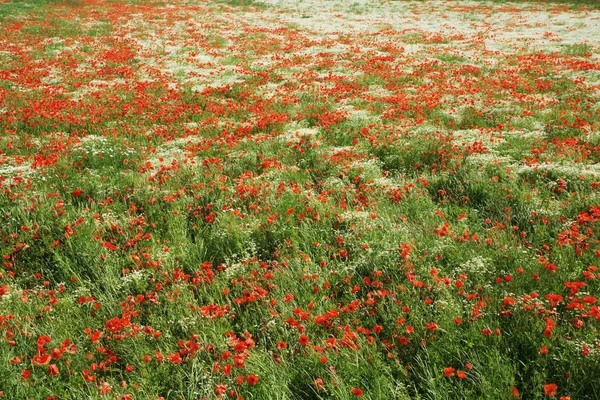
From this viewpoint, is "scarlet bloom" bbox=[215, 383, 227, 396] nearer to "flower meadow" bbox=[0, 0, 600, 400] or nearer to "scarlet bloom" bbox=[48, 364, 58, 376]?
"flower meadow" bbox=[0, 0, 600, 400]

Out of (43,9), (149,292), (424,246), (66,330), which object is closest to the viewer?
(66,330)

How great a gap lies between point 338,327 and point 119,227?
13.6 ft

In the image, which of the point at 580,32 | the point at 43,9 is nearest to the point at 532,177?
the point at 580,32

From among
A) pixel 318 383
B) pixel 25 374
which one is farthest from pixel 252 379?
pixel 25 374

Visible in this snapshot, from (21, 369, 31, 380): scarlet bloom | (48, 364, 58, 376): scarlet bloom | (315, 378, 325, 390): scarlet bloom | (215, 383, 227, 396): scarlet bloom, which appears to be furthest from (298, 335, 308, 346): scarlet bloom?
(21, 369, 31, 380): scarlet bloom

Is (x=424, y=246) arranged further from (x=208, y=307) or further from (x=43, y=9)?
(x=43, y=9)

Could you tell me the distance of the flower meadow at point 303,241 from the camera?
3617mm

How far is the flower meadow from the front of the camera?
11.9ft

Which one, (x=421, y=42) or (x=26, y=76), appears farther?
(x=421, y=42)

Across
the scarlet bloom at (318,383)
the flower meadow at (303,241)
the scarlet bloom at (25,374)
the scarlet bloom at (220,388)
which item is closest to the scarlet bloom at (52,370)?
the flower meadow at (303,241)

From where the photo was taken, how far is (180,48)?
81.3ft

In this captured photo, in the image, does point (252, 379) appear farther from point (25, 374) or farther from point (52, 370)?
point (25, 374)

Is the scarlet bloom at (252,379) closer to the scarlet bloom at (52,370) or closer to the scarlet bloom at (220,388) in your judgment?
the scarlet bloom at (220,388)

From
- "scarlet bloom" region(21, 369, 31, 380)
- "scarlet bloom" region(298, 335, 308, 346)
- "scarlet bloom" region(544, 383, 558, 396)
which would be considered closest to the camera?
"scarlet bloom" region(544, 383, 558, 396)
